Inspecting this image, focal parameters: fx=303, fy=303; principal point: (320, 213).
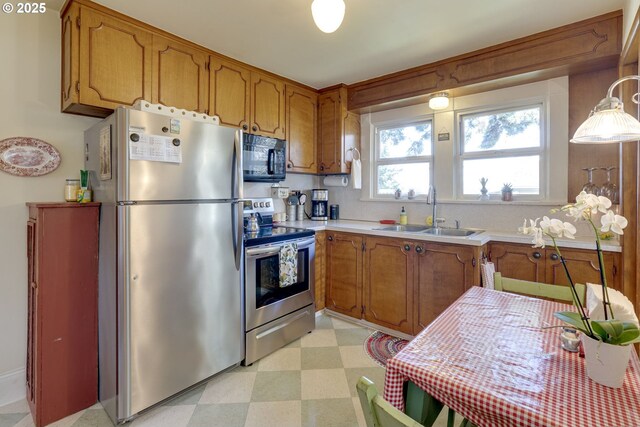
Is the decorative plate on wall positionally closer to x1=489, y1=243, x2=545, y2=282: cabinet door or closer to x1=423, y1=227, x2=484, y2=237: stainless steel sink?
x1=423, y1=227, x2=484, y2=237: stainless steel sink

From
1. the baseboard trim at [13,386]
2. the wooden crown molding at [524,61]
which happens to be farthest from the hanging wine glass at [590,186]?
the baseboard trim at [13,386]

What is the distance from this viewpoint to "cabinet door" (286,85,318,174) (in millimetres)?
3203

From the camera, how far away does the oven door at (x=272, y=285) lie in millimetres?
2236

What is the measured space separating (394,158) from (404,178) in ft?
0.84

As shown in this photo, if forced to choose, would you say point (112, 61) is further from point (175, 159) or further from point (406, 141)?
point (406, 141)

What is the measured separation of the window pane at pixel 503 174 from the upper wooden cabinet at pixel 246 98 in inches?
74.7

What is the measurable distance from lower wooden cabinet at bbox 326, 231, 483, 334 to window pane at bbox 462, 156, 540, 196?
89cm

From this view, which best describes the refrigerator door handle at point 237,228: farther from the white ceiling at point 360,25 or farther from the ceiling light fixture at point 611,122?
the ceiling light fixture at point 611,122

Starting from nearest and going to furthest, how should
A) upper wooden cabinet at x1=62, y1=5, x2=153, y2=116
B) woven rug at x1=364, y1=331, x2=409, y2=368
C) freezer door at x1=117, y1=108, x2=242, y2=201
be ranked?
freezer door at x1=117, y1=108, x2=242, y2=201, upper wooden cabinet at x1=62, y1=5, x2=153, y2=116, woven rug at x1=364, y1=331, x2=409, y2=368

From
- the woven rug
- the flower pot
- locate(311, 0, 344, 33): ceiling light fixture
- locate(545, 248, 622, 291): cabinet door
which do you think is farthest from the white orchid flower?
the woven rug

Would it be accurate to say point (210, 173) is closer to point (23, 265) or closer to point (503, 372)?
point (23, 265)

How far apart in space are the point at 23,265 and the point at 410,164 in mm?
3299

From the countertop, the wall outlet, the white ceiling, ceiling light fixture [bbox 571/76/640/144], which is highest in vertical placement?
the white ceiling

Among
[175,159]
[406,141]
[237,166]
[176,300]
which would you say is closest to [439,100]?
[406,141]
